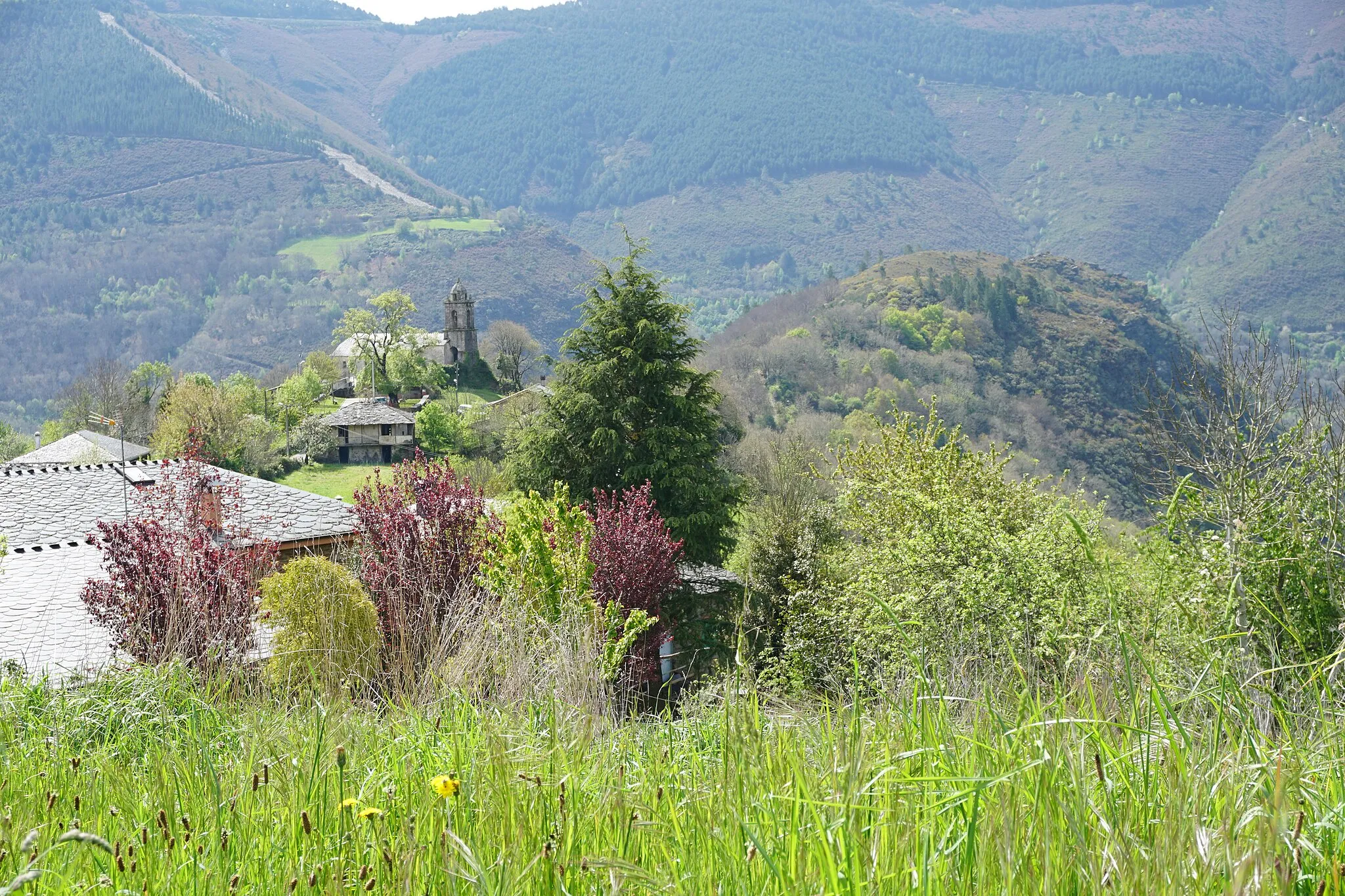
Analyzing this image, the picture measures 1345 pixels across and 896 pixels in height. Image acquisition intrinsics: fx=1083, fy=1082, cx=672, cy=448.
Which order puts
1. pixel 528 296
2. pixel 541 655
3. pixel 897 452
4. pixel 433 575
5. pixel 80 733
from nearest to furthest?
pixel 80 733
pixel 541 655
pixel 433 575
pixel 897 452
pixel 528 296

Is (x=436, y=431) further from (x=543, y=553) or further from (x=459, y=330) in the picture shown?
(x=543, y=553)

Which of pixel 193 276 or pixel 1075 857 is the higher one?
pixel 193 276

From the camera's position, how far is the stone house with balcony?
61.7 metres

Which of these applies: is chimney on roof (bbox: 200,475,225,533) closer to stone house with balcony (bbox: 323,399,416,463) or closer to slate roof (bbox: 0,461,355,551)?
slate roof (bbox: 0,461,355,551)

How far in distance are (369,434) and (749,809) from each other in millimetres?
63103

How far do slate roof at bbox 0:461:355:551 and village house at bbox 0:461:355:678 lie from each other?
0.02 metres

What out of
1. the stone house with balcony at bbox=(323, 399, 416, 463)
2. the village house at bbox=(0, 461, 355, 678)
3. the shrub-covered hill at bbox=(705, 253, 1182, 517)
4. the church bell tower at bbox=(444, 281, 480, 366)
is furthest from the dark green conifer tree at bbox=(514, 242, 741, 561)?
the church bell tower at bbox=(444, 281, 480, 366)

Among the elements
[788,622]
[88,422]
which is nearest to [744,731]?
[788,622]

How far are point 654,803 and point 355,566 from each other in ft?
49.3

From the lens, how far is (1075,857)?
175 cm

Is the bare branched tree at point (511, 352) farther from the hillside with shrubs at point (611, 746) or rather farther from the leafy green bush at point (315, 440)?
the hillside with shrubs at point (611, 746)

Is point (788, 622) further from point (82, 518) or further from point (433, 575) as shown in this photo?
point (82, 518)

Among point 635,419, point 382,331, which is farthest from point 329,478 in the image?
point 635,419

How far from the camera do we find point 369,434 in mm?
62750
